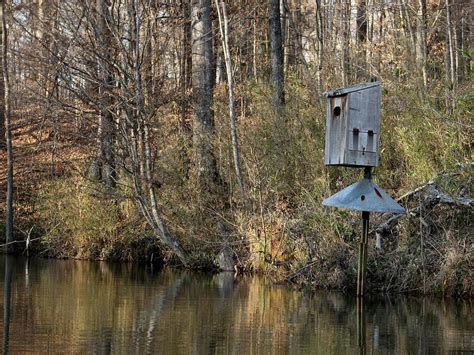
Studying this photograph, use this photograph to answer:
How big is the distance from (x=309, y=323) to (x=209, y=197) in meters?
8.98

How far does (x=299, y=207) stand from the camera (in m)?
19.1

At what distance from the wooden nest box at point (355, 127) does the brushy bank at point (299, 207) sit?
1.99 metres

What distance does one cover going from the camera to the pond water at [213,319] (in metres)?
11.1

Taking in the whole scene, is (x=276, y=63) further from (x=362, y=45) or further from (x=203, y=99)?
(x=362, y=45)

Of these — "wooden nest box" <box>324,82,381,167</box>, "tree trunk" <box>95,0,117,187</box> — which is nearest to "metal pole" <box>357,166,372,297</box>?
"wooden nest box" <box>324,82,381,167</box>

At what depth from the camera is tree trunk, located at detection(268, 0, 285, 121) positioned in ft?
73.1

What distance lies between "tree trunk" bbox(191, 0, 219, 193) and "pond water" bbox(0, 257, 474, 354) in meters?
3.49

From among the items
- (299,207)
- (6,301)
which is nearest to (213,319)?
(6,301)

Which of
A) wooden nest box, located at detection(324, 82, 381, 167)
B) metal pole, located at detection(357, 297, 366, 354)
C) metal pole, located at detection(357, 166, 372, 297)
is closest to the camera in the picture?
metal pole, located at detection(357, 297, 366, 354)

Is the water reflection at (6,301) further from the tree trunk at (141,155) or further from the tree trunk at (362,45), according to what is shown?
the tree trunk at (362,45)

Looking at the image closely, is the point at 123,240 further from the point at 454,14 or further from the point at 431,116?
the point at 454,14

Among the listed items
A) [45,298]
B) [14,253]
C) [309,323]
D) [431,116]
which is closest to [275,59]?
[431,116]

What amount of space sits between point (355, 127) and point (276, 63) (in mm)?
10442

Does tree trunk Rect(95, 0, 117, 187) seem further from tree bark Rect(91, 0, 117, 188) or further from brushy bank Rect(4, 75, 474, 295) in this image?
brushy bank Rect(4, 75, 474, 295)
